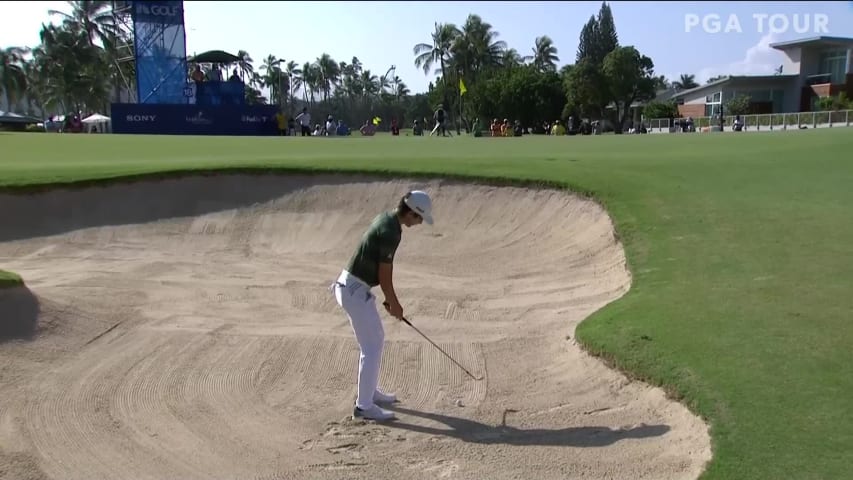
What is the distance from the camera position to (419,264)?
14.1 metres

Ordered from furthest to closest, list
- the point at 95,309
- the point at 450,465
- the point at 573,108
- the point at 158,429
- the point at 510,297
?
the point at 573,108
the point at 510,297
the point at 95,309
the point at 158,429
the point at 450,465

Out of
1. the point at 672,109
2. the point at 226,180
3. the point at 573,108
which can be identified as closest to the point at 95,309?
the point at 226,180

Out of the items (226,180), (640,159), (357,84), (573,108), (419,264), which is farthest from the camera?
(357,84)

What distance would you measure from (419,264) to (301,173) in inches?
225

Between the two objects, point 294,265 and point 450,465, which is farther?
point 294,265

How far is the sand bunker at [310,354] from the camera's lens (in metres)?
5.65

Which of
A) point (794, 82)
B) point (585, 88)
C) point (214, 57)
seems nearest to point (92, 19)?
point (214, 57)

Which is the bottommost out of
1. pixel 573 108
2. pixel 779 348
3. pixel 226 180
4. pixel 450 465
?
pixel 450 465

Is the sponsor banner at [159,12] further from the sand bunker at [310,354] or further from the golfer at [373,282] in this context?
the golfer at [373,282]

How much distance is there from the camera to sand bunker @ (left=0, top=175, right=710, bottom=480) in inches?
223

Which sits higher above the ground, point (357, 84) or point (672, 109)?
point (357, 84)

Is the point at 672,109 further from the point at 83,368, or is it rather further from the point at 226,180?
the point at 83,368

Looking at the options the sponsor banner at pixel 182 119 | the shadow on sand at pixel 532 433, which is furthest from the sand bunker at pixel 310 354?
the sponsor banner at pixel 182 119

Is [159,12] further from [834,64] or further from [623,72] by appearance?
Answer: [834,64]
